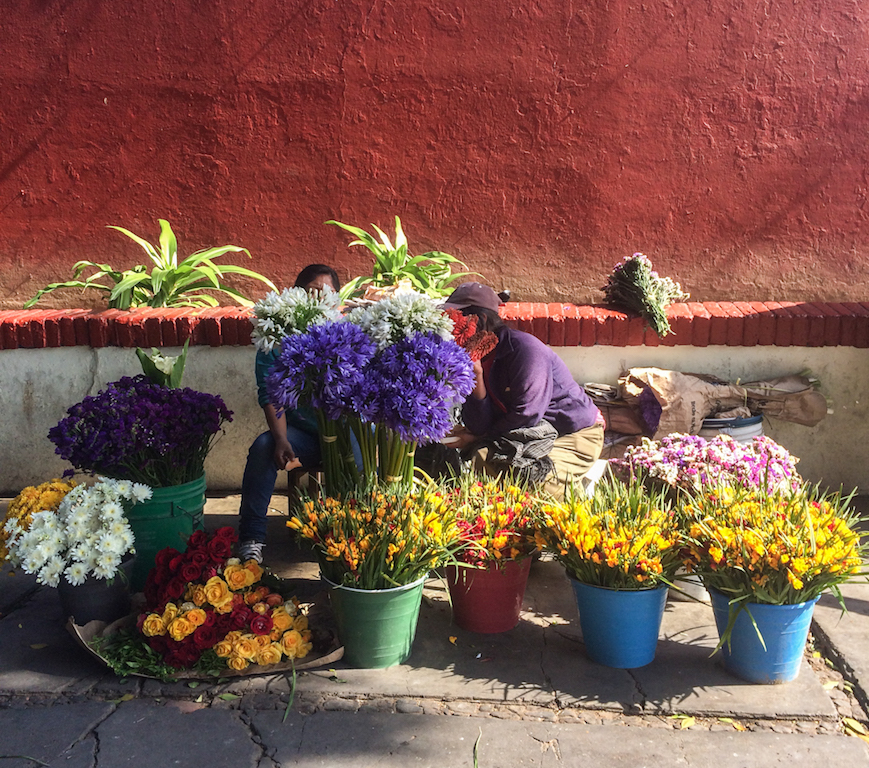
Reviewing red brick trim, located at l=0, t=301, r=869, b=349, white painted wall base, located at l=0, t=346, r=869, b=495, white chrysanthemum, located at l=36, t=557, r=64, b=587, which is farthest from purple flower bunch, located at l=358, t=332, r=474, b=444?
white painted wall base, located at l=0, t=346, r=869, b=495

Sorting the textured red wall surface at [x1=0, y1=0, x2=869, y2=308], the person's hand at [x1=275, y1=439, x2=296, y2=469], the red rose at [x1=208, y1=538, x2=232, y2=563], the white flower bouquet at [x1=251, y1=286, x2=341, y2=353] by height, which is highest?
the textured red wall surface at [x1=0, y1=0, x2=869, y2=308]

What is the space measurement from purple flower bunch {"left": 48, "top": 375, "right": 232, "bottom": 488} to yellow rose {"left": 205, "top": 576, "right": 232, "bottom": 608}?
72cm

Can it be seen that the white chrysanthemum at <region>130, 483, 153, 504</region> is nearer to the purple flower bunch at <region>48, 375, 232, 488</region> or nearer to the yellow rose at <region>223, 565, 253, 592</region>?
the purple flower bunch at <region>48, 375, 232, 488</region>

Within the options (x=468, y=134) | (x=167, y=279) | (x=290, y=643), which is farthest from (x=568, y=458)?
(x=167, y=279)

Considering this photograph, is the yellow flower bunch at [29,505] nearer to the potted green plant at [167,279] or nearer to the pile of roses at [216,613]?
the pile of roses at [216,613]

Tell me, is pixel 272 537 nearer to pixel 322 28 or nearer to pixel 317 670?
pixel 317 670

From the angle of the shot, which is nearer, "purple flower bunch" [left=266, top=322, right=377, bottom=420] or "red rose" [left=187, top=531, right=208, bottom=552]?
"purple flower bunch" [left=266, top=322, right=377, bottom=420]

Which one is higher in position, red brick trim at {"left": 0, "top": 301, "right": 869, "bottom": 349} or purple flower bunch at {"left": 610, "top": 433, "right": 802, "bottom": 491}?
red brick trim at {"left": 0, "top": 301, "right": 869, "bottom": 349}

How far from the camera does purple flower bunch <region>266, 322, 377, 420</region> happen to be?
269 cm

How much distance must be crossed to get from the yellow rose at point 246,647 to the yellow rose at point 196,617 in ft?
0.46

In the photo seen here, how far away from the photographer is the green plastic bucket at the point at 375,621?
2.92 m

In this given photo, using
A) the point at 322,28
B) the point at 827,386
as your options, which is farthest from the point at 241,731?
the point at 322,28

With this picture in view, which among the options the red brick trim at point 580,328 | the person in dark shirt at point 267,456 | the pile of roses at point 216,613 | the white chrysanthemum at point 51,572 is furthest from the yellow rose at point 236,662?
the red brick trim at point 580,328

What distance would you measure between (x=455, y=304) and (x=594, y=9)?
252cm
